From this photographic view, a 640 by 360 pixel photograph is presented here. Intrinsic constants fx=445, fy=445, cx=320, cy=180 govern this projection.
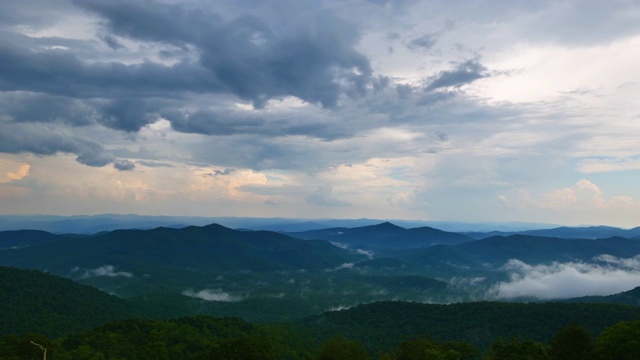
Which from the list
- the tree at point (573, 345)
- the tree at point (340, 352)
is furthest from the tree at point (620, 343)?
the tree at point (340, 352)

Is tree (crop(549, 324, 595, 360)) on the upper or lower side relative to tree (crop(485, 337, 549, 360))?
upper

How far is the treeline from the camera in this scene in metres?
75.1

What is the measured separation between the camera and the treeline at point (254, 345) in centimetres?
7506

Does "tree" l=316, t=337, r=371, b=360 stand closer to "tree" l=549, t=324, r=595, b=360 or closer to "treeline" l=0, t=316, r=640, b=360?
"treeline" l=0, t=316, r=640, b=360

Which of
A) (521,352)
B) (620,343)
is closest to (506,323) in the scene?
(521,352)

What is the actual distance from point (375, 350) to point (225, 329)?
57.7 m

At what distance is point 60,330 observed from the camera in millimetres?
198250

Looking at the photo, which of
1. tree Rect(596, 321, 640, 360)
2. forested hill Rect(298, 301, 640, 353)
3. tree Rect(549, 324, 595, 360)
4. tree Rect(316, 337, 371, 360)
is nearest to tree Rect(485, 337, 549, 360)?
tree Rect(549, 324, 595, 360)

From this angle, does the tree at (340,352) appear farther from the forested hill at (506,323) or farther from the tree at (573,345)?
the forested hill at (506,323)

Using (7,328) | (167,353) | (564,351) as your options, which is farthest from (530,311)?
(7,328)

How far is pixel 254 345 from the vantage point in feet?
297

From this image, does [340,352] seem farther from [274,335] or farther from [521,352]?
[274,335]

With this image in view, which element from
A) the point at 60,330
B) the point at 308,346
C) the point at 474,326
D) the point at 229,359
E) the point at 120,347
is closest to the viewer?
the point at 229,359

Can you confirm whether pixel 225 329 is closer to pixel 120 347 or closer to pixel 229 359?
pixel 120 347
